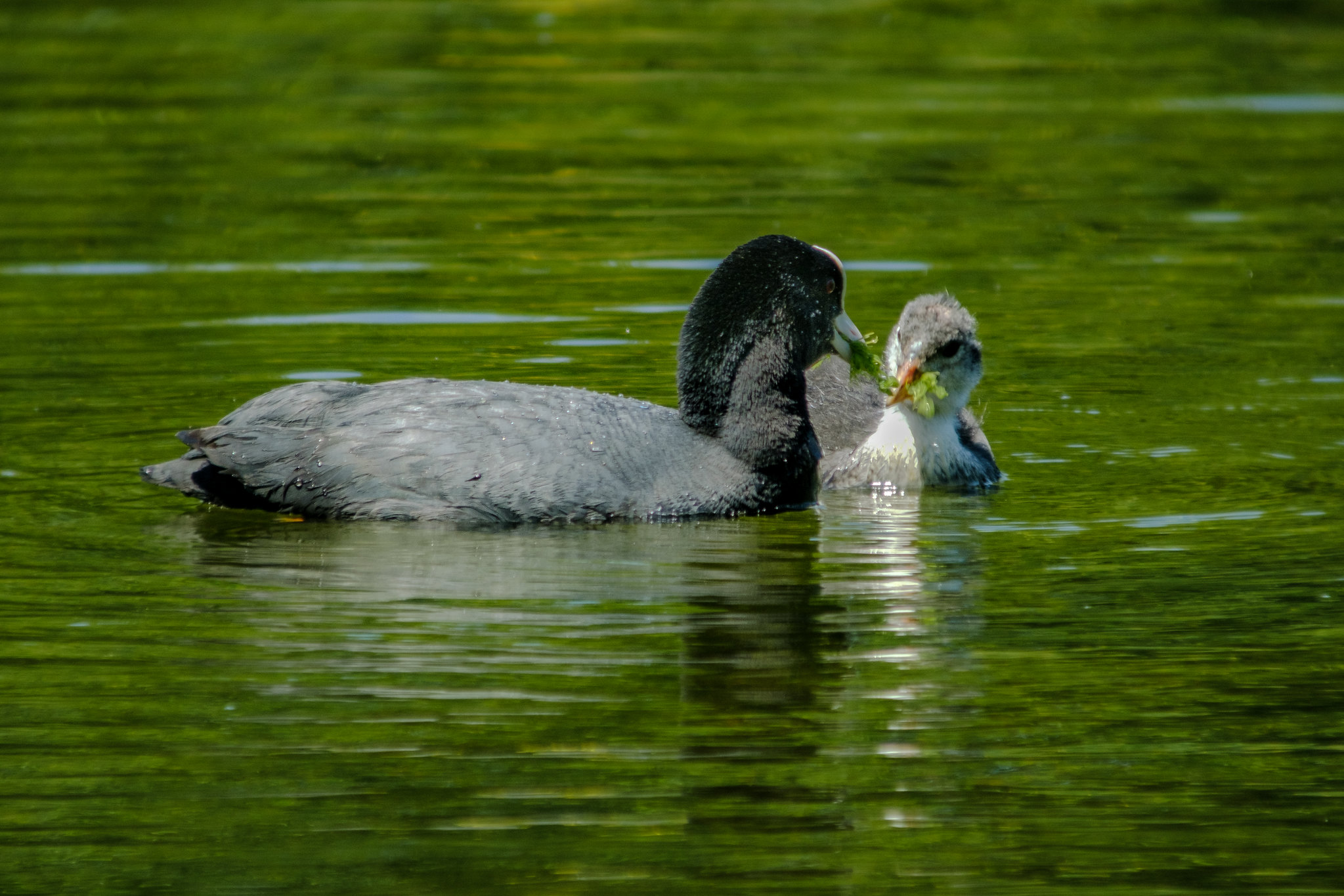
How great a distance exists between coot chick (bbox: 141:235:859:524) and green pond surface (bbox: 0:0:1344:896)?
7.0 inches

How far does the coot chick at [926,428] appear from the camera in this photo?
9.36m

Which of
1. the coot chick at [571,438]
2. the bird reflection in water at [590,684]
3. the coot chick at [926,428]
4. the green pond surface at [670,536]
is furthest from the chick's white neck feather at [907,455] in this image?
the bird reflection in water at [590,684]

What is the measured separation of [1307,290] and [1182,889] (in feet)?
27.7

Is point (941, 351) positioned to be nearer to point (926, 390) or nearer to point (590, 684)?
point (926, 390)

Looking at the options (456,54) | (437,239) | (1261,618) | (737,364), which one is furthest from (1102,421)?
(456,54)

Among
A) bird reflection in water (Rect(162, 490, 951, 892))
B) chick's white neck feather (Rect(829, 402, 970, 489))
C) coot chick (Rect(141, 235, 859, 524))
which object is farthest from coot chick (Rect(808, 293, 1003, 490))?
bird reflection in water (Rect(162, 490, 951, 892))

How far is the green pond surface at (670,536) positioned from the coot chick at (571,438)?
0.58 feet

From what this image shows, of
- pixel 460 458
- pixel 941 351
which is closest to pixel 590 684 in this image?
pixel 460 458

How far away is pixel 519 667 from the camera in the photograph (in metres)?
6.44

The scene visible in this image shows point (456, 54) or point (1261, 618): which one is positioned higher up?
point (456, 54)

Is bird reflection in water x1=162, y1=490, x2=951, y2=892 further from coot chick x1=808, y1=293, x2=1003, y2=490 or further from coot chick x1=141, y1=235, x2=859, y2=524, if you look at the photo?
coot chick x1=808, y1=293, x2=1003, y2=490

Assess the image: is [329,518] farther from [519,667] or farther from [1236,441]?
[1236,441]

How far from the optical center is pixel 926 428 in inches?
372

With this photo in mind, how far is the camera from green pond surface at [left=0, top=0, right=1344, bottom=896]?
5.36 meters
